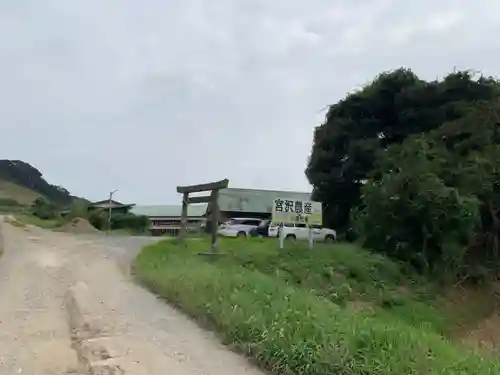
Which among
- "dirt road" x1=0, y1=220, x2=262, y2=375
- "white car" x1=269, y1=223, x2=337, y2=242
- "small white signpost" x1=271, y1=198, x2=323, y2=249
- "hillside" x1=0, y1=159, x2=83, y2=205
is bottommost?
"dirt road" x1=0, y1=220, x2=262, y2=375

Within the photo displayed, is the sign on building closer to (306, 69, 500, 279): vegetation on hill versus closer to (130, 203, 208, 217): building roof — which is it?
(306, 69, 500, 279): vegetation on hill

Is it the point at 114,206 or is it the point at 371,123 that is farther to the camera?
the point at 114,206

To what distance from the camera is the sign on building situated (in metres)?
14.9

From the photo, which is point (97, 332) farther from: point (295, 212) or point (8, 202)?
point (8, 202)

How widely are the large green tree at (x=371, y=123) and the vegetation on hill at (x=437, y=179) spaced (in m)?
0.05

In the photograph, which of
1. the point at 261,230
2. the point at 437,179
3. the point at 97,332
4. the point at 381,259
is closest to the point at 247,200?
the point at 261,230

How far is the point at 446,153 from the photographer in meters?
19.7

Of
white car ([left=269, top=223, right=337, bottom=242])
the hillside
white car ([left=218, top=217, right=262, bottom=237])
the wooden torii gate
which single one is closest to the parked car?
white car ([left=218, top=217, right=262, bottom=237])

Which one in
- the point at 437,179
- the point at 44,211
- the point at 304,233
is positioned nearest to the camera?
the point at 437,179

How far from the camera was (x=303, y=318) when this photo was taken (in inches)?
233

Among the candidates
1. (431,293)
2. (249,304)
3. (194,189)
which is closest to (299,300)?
(249,304)

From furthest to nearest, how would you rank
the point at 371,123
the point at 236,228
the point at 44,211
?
the point at 44,211 < the point at 236,228 < the point at 371,123

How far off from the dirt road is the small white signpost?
4.75m

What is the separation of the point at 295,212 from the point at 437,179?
5257mm
